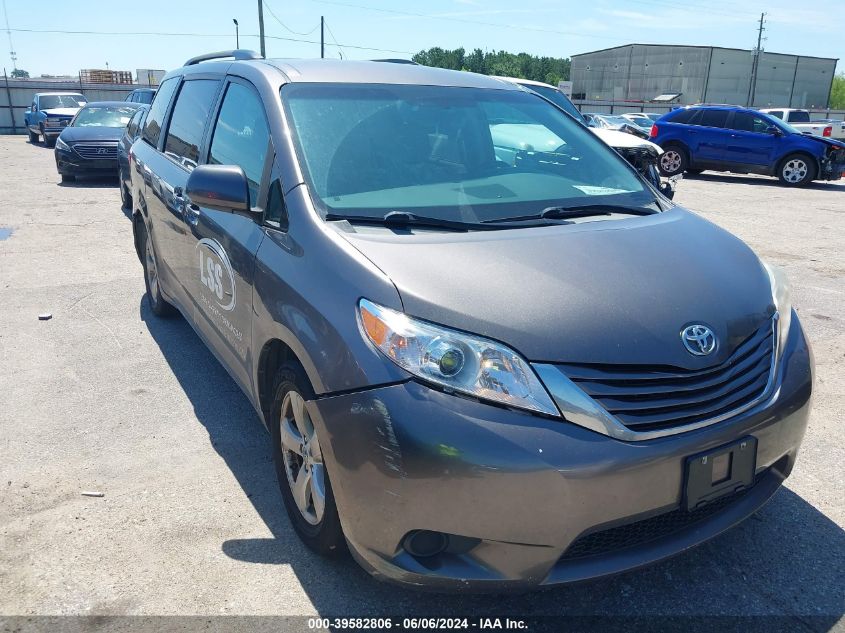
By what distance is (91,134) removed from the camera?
13383 mm

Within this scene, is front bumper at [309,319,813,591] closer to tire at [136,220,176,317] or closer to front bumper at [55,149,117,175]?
tire at [136,220,176,317]

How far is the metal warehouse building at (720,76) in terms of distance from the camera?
73.9 meters

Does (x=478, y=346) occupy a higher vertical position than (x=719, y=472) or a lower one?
higher

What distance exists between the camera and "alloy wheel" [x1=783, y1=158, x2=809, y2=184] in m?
15.5

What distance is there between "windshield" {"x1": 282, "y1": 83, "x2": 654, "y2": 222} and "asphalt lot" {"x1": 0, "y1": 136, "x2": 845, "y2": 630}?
1394mm

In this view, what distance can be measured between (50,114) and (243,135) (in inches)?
884

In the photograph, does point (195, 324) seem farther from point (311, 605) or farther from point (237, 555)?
point (311, 605)

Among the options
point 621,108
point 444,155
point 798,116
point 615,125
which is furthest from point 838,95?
point 444,155

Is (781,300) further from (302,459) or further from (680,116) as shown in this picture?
(680,116)

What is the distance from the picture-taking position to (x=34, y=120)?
78.5ft

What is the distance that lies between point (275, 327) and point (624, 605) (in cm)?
159

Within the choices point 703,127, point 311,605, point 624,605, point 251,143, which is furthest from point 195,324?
point 703,127

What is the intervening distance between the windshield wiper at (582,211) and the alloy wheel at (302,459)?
1080mm

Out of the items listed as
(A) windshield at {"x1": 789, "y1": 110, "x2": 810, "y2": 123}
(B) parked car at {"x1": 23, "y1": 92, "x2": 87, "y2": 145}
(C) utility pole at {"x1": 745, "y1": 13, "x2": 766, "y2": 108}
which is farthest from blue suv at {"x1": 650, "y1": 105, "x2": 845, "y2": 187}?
(C) utility pole at {"x1": 745, "y1": 13, "x2": 766, "y2": 108}
